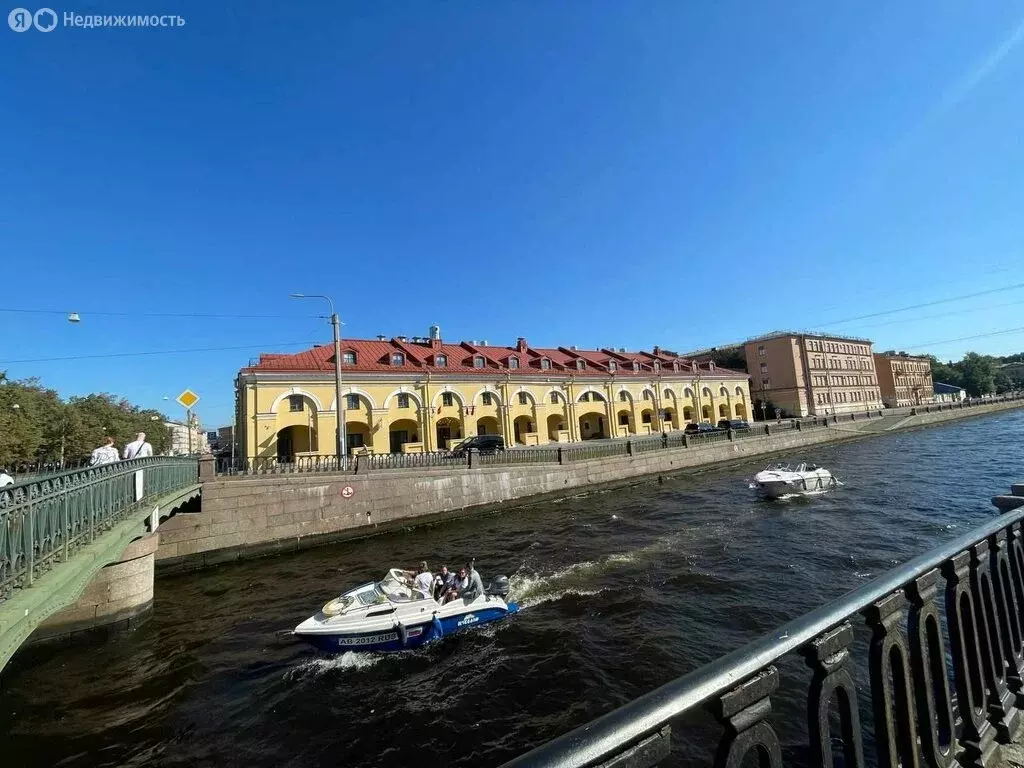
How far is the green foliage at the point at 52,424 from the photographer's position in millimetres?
31469

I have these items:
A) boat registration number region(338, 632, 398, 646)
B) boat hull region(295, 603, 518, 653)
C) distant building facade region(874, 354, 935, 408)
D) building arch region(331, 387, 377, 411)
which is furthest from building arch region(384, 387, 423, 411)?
distant building facade region(874, 354, 935, 408)

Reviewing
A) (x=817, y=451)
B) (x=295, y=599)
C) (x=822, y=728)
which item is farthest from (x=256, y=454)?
(x=817, y=451)

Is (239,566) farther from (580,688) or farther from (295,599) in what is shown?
(580,688)

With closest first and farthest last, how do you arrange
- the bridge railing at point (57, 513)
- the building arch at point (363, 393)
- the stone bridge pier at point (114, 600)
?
the bridge railing at point (57, 513) → the stone bridge pier at point (114, 600) → the building arch at point (363, 393)

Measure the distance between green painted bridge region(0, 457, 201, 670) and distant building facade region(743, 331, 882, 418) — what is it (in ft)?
231

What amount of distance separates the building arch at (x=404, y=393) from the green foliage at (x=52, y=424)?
22769 millimetres

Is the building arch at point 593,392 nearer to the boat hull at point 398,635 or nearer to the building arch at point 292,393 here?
the building arch at point 292,393

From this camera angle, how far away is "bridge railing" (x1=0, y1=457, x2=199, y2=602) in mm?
5270

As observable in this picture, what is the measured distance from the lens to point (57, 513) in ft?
21.1

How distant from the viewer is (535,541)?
16.7 metres

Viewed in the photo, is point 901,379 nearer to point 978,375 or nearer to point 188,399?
point 978,375

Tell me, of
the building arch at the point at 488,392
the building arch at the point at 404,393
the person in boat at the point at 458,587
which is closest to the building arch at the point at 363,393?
the building arch at the point at 404,393

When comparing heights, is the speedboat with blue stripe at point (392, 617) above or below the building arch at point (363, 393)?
below

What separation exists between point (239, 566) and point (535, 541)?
9941 millimetres
